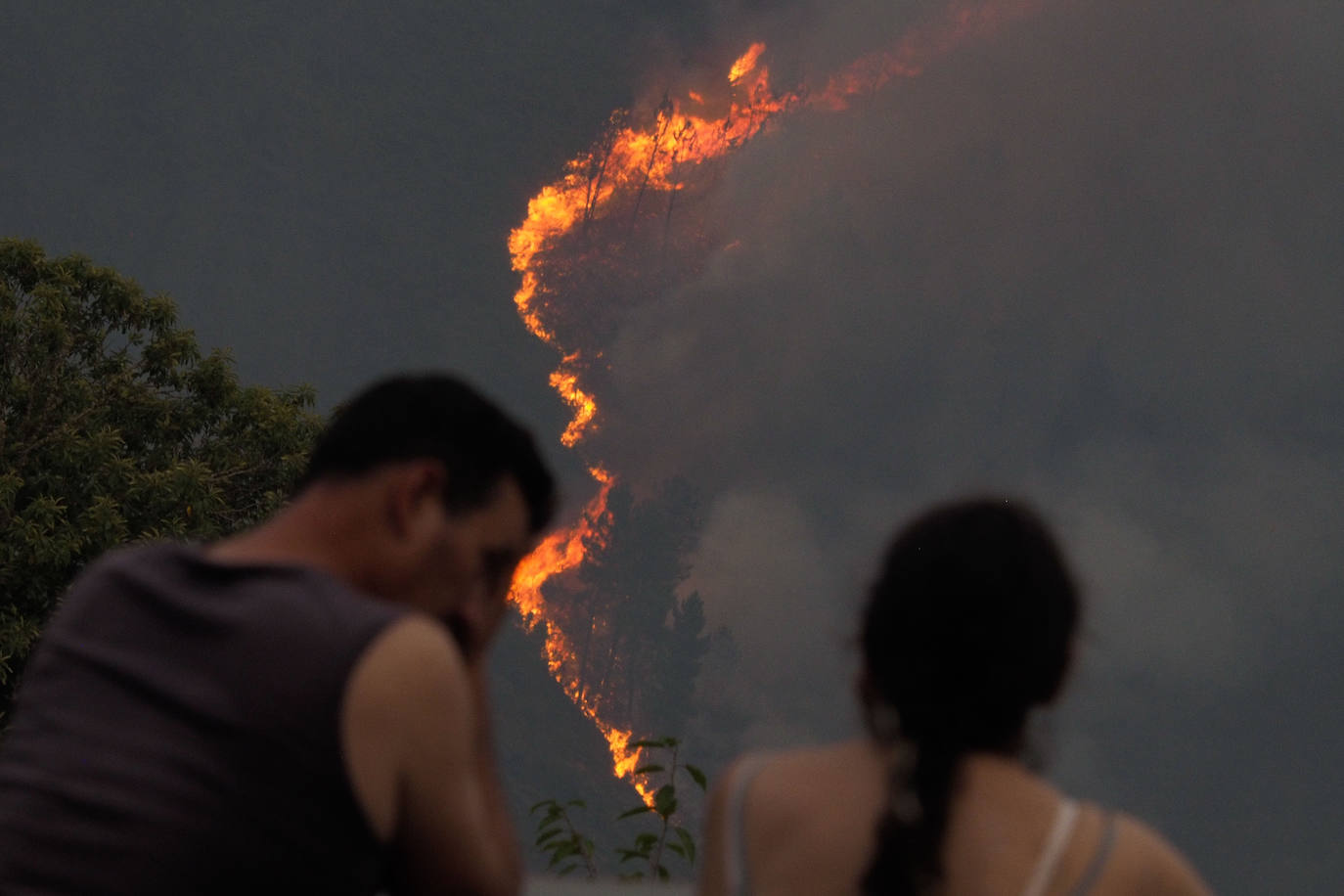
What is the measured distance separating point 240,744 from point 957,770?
3.25ft

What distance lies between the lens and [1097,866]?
63.4 inches

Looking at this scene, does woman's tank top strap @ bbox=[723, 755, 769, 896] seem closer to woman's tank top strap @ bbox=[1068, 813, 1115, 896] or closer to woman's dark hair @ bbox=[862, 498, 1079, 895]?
woman's dark hair @ bbox=[862, 498, 1079, 895]

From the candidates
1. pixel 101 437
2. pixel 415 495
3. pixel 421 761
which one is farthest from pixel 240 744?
pixel 101 437

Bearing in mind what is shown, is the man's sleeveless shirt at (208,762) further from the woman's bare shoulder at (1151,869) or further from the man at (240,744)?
the woman's bare shoulder at (1151,869)

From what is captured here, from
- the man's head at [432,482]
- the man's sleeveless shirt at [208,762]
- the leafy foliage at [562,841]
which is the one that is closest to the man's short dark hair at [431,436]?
the man's head at [432,482]

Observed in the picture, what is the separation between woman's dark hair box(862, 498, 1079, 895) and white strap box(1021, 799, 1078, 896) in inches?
4.5

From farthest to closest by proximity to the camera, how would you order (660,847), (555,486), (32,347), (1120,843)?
(32,347), (660,847), (555,486), (1120,843)

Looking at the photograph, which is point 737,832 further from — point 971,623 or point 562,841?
point 562,841

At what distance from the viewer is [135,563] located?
187cm

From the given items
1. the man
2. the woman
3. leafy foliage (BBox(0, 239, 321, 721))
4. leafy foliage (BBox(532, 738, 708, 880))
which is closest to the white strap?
the woman

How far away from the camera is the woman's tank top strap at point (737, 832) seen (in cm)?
178

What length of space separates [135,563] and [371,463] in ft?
1.32

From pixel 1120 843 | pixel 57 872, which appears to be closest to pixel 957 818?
pixel 1120 843

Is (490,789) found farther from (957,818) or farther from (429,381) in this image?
(957,818)
